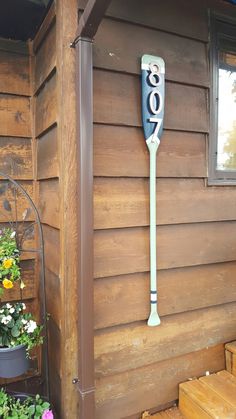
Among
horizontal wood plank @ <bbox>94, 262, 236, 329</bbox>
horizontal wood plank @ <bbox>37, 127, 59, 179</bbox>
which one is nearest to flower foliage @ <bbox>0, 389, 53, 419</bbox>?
horizontal wood plank @ <bbox>94, 262, 236, 329</bbox>

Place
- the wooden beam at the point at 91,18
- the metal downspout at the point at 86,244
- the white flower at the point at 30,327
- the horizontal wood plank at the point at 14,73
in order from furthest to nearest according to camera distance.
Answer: the horizontal wood plank at the point at 14,73
the white flower at the point at 30,327
the metal downspout at the point at 86,244
the wooden beam at the point at 91,18

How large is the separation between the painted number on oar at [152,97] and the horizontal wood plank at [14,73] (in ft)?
2.08

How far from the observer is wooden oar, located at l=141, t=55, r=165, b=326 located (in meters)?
1.33

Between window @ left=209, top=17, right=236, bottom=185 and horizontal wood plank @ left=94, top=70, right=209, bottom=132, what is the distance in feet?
0.26

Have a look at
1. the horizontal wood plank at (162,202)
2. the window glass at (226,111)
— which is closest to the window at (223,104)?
the window glass at (226,111)

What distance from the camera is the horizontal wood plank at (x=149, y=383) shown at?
4.44ft

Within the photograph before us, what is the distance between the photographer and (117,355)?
1.36 meters

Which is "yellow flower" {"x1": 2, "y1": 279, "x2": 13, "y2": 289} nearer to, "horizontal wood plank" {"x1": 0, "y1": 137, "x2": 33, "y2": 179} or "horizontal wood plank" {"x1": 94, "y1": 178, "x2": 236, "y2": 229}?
"horizontal wood plank" {"x1": 94, "y1": 178, "x2": 236, "y2": 229}

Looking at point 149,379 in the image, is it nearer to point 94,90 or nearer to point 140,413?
point 140,413

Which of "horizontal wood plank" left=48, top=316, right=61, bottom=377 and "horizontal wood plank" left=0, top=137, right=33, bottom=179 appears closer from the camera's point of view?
"horizontal wood plank" left=48, top=316, right=61, bottom=377

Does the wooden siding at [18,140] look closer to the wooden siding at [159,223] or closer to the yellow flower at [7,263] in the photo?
the yellow flower at [7,263]

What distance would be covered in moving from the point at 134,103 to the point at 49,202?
0.58m

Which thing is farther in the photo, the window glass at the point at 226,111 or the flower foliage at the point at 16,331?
the window glass at the point at 226,111

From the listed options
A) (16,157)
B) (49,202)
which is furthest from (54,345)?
(16,157)
